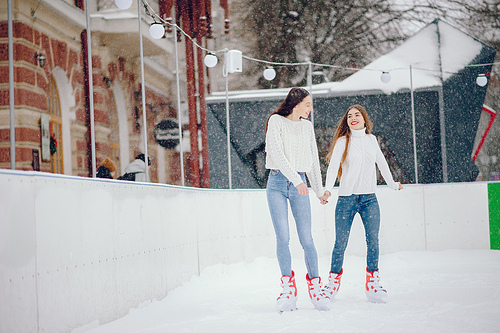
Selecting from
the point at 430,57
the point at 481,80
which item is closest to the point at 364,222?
the point at 481,80

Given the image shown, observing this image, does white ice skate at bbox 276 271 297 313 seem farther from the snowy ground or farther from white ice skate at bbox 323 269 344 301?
white ice skate at bbox 323 269 344 301

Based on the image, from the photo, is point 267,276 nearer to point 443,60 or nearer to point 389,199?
point 389,199

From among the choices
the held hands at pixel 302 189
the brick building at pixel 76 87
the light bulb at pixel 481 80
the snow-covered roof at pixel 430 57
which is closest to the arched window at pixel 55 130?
the brick building at pixel 76 87

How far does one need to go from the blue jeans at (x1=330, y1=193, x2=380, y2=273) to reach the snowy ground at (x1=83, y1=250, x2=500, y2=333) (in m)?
0.29

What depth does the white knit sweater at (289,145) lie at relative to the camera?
3893 millimetres

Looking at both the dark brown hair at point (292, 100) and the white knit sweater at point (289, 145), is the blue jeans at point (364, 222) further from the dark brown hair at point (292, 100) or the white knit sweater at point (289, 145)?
the dark brown hair at point (292, 100)

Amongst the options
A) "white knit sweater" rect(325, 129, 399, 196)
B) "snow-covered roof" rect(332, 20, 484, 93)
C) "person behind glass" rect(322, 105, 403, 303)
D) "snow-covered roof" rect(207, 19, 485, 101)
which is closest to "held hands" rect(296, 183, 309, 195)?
"person behind glass" rect(322, 105, 403, 303)

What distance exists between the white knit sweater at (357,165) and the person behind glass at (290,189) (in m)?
0.38

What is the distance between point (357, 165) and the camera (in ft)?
14.2

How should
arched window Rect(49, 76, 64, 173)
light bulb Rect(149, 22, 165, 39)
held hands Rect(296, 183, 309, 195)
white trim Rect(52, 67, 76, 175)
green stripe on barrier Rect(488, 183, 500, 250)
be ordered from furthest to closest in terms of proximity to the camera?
1. white trim Rect(52, 67, 76, 175)
2. arched window Rect(49, 76, 64, 173)
3. green stripe on barrier Rect(488, 183, 500, 250)
4. light bulb Rect(149, 22, 165, 39)
5. held hands Rect(296, 183, 309, 195)

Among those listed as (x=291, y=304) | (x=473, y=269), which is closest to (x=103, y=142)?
(x=473, y=269)

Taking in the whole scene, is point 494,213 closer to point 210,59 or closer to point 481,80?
point 481,80

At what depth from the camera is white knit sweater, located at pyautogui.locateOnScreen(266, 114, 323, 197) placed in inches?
153

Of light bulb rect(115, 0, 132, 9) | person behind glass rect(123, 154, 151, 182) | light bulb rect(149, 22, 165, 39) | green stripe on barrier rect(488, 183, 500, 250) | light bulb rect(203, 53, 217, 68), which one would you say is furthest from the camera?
green stripe on barrier rect(488, 183, 500, 250)
